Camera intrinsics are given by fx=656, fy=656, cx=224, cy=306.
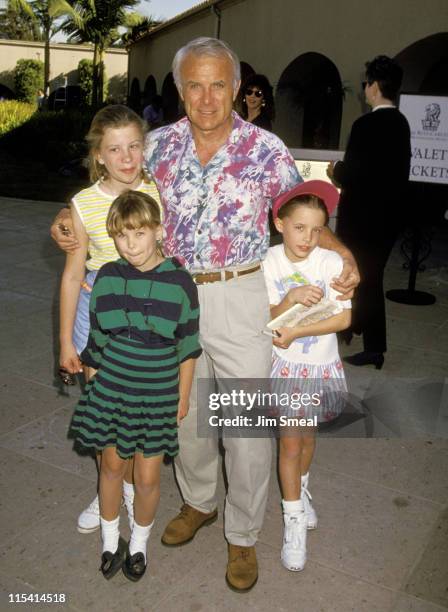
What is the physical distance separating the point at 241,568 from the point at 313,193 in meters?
1.53

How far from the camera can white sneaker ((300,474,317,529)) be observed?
2.96 m

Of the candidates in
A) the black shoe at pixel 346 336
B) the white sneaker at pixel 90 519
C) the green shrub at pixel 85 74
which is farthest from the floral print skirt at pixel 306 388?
the green shrub at pixel 85 74

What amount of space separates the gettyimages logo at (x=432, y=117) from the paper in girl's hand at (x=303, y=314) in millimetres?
4881

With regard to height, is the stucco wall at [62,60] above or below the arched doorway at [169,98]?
above

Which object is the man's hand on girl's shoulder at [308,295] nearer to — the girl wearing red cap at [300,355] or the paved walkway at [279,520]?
the girl wearing red cap at [300,355]

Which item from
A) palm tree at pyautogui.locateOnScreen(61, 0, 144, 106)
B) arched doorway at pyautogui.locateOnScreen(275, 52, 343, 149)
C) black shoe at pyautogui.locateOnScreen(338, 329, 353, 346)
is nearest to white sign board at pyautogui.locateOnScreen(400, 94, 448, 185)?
black shoe at pyautogui.locateOnScreen(338, 329, 353, 346)

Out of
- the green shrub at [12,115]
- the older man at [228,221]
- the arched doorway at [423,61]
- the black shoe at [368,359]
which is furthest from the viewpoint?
the green shrub at [12,115]

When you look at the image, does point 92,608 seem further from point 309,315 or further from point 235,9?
point 235,9

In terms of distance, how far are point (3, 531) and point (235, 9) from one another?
55.1 feet

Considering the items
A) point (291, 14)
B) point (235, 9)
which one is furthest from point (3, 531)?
point (235, 9)

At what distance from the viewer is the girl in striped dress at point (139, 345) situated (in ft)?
7.94

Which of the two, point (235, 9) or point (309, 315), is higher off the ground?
point (235, 9)

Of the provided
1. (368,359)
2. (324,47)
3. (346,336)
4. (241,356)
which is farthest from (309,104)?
(241,356)

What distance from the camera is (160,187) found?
2660 millimetres
